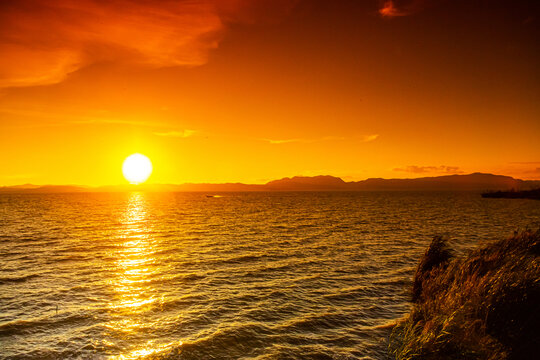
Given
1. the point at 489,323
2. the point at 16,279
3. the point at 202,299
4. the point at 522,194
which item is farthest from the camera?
the point at 522,194

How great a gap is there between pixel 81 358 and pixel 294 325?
319 inches

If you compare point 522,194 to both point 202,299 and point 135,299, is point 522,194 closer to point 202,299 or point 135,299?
point 202,299

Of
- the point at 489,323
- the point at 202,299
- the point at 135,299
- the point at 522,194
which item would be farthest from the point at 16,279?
the point at 522,194

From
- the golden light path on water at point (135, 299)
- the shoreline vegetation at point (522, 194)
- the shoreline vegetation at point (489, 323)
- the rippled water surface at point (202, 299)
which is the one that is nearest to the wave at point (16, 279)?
the rippled water surface at point (202, 299)

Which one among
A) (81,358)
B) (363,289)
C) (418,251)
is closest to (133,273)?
(81,358)

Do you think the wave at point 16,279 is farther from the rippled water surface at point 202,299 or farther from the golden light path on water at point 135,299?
the golden light path on water at point 135,299

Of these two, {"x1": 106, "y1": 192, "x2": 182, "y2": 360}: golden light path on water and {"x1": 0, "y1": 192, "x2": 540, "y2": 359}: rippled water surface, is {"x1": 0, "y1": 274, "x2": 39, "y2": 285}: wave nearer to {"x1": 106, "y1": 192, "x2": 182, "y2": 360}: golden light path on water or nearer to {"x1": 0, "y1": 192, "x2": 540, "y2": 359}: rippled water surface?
{"x1": 0, "y1": 192, "x2": 540, "y2": 359}: rippled water surface

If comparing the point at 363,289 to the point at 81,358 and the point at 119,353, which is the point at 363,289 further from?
the point at 81,358

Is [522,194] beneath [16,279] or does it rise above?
above

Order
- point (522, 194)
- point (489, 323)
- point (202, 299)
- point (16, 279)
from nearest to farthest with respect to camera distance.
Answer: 1. point (489, 323)
2. point (202, 299)
3. point (16, 279)
4. point (522, 194)

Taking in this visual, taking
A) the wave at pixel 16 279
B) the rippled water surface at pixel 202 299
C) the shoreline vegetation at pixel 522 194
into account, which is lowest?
the rippled water surface at pixel 202 299

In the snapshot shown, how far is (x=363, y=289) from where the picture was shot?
61.6ft

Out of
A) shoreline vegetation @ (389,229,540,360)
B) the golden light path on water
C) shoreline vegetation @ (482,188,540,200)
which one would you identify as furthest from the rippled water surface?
shoreline vegetation @ (482,188,540,200)

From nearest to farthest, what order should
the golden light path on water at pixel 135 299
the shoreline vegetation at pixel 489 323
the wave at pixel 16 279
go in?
the shoreline vegetation at pixel 489 323, the golden light path on water at pixel 135 299, the wave at pixel 16 279
